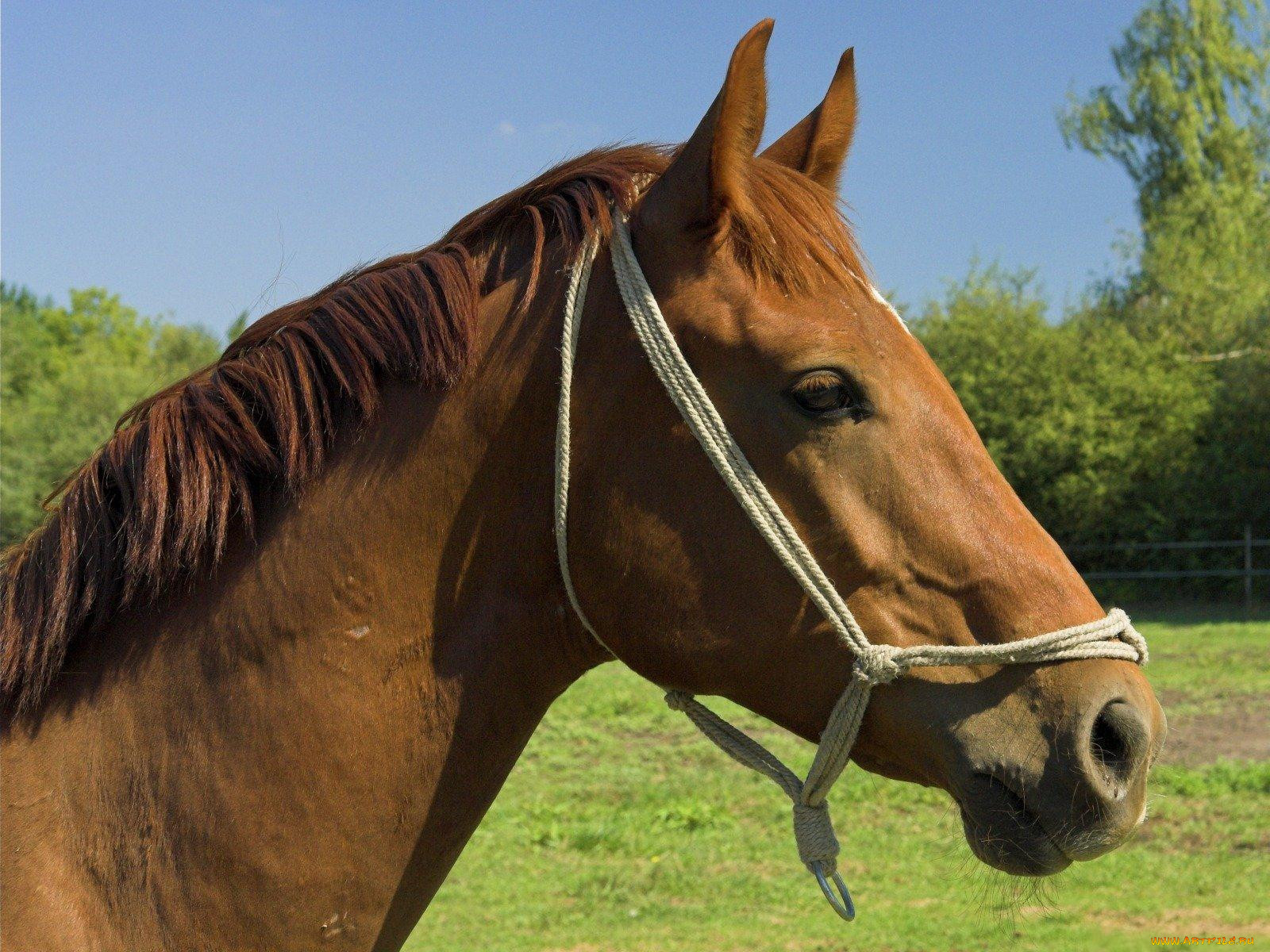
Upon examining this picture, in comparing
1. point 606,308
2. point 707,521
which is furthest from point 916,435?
point 606,308

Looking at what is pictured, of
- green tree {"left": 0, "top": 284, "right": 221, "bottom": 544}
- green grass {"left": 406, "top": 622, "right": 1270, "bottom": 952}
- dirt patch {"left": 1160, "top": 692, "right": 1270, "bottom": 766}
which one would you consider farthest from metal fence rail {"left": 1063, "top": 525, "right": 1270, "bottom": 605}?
green tree {"left": 0, "top": 284, "right": 221, "bottom": 544}

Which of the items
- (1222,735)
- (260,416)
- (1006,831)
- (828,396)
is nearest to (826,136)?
(828,396)

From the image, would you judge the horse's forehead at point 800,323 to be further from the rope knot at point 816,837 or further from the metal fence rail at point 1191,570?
the metal fence rail at point 1191,570

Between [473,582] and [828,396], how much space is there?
2.08 ft

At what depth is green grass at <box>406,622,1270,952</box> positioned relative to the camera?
16.3 ft

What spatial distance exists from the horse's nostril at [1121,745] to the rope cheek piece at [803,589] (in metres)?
0.08

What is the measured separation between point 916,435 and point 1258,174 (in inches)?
1417

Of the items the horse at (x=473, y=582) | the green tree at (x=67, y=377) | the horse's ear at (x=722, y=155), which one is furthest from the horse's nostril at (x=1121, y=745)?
the green tree at (x=67, y=377)

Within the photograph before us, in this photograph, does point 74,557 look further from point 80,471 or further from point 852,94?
point 852,94

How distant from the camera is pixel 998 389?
24484 millimetres

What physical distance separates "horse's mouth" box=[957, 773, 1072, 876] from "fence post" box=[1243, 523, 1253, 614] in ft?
65.2

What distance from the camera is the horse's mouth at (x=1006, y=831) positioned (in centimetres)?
Result: 153

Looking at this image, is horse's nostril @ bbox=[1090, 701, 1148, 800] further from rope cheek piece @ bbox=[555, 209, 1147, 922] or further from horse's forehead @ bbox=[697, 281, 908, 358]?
horse's forehead @ bbox=[697, 281, 908, 358]

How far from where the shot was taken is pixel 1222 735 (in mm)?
8445
